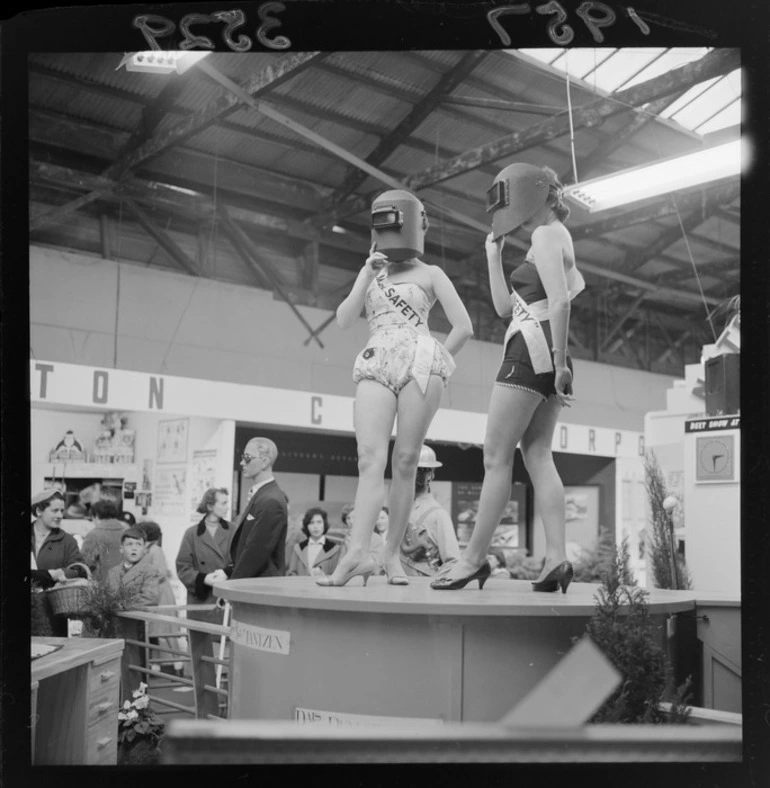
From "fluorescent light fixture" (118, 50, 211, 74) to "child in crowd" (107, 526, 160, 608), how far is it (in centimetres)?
121

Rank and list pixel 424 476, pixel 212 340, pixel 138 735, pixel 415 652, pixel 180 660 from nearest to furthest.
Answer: pixel 415 652, pixel 138 735, pixel 180 660, pixel 424 476, pixel 212 340

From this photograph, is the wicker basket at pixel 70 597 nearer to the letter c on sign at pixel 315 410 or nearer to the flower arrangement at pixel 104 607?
the flower arrangement at pixel 104 607

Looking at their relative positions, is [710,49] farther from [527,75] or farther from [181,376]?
[181,376]

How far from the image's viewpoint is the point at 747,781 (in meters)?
2.44

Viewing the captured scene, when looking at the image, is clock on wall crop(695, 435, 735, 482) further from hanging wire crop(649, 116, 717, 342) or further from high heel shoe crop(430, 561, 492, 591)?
high heel shoe crop(430, 561, 492, 591)

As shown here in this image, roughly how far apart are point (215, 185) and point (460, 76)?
727mm

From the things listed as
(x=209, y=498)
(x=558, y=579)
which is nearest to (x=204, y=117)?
(x=209, y=498)

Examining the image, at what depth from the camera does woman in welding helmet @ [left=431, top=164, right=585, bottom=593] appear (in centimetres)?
258

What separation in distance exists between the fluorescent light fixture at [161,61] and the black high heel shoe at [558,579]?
5.21 feet

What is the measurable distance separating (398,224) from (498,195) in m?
0.28

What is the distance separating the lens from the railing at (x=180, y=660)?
8.45ft

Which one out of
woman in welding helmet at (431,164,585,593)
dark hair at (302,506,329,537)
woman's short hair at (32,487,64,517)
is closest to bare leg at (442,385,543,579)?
woman in welding helmet at (431,164,585,593)

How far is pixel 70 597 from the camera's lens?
266 centimetres

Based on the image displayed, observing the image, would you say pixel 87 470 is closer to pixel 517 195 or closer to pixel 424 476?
pixel 424 476
